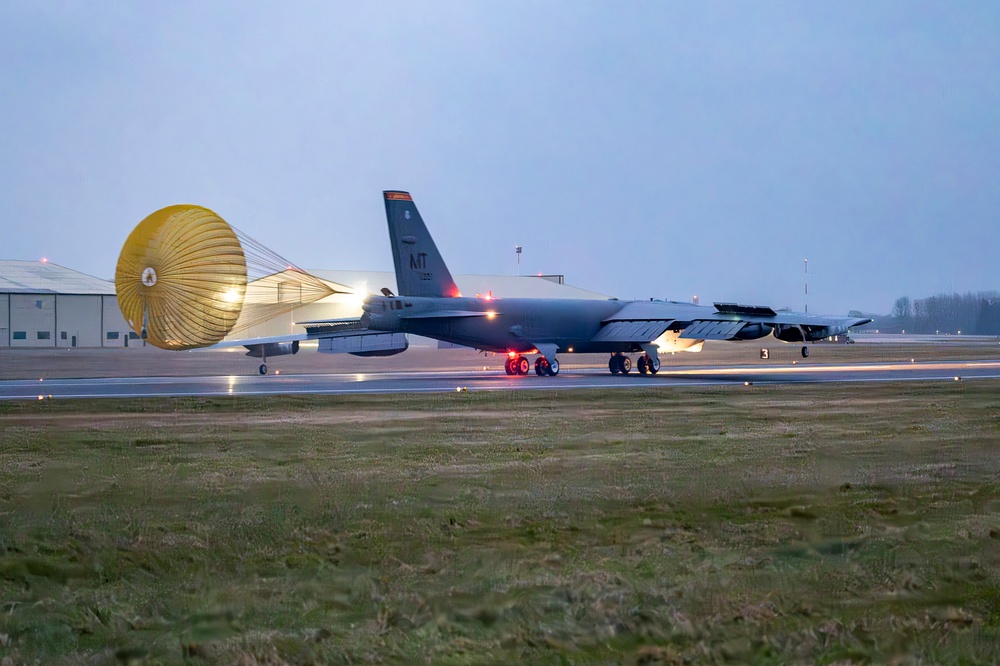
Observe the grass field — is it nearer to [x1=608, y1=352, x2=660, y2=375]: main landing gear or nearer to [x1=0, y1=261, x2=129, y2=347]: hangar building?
[x1=608, y1=352, x2=660, y2=375]: main landing gear

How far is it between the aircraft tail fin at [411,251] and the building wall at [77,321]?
2333 inches

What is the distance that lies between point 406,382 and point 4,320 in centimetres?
6484

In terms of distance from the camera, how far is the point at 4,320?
88.6 m

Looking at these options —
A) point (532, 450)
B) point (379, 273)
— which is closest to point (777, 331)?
point (532, 450)

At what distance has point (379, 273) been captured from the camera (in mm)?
97000

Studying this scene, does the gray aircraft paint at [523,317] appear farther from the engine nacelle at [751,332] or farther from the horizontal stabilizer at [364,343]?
the horizontal stabilizer at [364,343]

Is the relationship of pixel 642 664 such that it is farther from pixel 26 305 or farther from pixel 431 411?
pixel 26 305

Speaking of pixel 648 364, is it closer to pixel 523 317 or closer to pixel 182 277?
pixel 523 317

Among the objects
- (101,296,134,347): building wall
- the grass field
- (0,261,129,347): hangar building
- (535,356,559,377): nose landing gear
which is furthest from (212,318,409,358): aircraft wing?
(0,261,129,347): hangar building

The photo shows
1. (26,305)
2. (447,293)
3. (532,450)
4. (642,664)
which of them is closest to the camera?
(642,664)

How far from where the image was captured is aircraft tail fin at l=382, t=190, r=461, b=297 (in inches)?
1718

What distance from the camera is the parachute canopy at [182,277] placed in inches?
1181

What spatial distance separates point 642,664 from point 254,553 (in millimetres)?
4303

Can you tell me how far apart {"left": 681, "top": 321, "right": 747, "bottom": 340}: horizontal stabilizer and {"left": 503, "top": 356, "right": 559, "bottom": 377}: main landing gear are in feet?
22.7
